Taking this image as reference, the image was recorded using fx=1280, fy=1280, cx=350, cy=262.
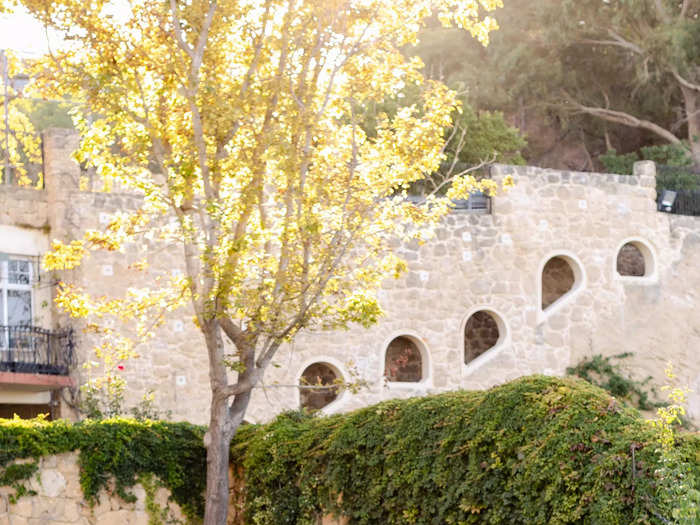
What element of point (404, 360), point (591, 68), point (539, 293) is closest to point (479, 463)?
point (404, 360)

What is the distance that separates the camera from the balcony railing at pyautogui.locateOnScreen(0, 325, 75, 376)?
18.4 m

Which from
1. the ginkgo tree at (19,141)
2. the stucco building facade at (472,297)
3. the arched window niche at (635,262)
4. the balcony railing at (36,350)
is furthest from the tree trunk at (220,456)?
the ginkgo tree at (19,141)

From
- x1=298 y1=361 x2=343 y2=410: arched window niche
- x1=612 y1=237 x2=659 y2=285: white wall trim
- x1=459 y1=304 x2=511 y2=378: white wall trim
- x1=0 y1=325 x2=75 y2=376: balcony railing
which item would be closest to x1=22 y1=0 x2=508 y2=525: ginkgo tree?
x1=0 y1=325 x2=75 y2=376: balcony railing

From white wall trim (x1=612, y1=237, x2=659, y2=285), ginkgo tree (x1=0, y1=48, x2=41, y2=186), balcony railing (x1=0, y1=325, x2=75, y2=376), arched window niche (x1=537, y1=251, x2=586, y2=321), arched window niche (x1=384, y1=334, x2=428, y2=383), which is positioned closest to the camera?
balcony railing (x1=0, y1=325, x2=75, y2=376)

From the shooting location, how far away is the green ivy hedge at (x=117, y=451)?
13.3 metres

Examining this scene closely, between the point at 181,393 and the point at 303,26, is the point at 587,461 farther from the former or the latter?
the point at 181,393

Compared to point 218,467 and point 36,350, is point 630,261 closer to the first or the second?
point 36,350

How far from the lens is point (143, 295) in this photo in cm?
1360

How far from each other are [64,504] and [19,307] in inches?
229

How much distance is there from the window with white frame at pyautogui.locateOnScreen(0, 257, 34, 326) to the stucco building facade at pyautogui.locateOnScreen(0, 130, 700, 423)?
1.7 inches

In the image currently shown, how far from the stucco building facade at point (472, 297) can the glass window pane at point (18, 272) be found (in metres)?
0.03

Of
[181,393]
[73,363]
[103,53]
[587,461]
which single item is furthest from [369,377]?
[587,461]

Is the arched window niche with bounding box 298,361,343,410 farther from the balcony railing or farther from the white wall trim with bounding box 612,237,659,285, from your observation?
the white wall trim with bounding box 612,237,659,285

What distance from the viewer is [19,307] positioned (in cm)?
1880
